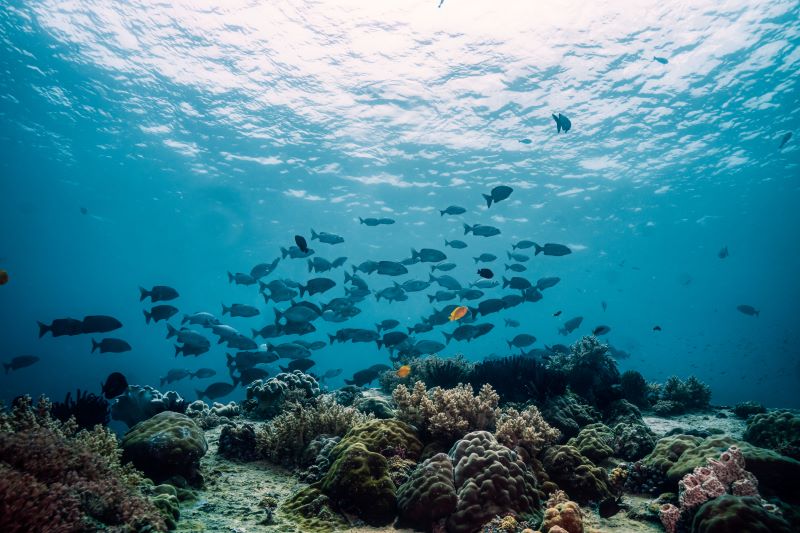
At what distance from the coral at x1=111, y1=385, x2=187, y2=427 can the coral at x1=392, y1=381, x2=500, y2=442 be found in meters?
6.11

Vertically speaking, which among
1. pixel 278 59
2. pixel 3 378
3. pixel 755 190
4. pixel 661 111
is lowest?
pixel 3 378

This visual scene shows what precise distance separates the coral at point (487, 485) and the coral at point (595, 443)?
5.27 ft

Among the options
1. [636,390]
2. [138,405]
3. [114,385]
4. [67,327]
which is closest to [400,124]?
[636,390]

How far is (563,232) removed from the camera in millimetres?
39656

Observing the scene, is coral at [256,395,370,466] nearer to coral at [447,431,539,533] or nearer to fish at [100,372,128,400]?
coral at [447,431,539,533]

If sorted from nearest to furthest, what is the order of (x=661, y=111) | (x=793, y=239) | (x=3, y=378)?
1. (x=661, y=111)
2. (x=3, y=378)
3. (x=793, y=239)

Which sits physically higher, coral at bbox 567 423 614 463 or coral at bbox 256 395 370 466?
coral at bbox 567 423 614 463

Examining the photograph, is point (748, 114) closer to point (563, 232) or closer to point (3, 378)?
point (563, 232)

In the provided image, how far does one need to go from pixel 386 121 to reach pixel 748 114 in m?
20.9

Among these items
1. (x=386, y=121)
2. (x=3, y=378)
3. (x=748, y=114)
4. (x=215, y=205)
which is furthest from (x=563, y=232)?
(x=3, y=378)

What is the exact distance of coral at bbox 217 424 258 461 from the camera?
21.2 ft

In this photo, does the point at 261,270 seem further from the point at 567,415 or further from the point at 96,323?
the point at 567,415

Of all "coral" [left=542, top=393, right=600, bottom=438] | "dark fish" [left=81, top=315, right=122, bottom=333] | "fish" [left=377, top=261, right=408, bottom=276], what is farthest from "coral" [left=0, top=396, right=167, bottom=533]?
"fish" [left=377, top=261, right=408, bottom=276]

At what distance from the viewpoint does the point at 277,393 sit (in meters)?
8.88
